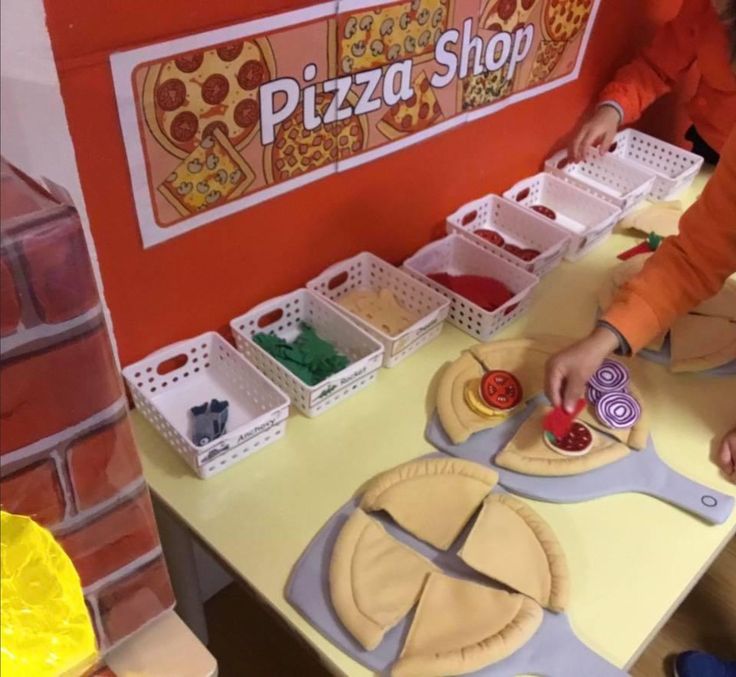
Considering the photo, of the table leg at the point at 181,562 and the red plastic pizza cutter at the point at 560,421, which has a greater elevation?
the red plastic pizza cutter at the point at 560,421

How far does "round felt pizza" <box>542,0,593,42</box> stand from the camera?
1.06 meters

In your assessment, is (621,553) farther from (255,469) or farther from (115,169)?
(115,169)

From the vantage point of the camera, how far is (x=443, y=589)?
0.67 m

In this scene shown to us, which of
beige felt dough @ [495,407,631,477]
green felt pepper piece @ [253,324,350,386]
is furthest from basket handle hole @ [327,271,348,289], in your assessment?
beige felt dough @ [495,407,631,477]

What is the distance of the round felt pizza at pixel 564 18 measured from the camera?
1057 mm

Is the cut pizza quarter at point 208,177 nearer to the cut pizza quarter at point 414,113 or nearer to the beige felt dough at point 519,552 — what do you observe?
the cut pizza quarter at point 414,113

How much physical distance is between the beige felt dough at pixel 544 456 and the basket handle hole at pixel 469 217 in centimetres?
41

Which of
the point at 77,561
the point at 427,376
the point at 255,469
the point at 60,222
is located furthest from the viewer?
the point at 427,376

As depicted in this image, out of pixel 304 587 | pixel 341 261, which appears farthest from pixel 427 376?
pixel 304 587

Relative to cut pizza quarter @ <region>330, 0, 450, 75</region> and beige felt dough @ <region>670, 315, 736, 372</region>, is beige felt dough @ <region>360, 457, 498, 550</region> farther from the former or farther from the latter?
cut pizza quarter @ <region>330, 0, 450, 75</region>

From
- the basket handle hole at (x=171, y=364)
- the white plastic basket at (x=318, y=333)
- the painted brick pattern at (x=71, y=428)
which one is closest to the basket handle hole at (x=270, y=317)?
the white plastic basket at (x=318, y=333)

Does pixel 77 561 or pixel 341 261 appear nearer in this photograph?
pixel 77 561

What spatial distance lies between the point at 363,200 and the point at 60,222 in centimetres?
62

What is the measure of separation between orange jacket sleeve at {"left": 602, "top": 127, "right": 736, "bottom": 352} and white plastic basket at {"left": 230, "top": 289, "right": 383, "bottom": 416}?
274 mm
